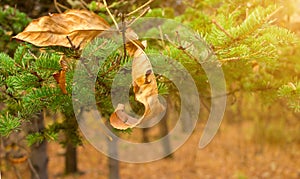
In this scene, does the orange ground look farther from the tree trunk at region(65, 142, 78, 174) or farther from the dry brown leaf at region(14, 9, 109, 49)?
the dry brown leaf at region(14, 9, 109, 49)

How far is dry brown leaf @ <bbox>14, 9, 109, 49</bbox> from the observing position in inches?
48.3

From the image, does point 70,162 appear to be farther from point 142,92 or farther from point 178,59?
→ point 142,92

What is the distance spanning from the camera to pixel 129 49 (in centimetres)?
125

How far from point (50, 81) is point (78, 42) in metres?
0.18

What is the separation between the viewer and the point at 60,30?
124 cm

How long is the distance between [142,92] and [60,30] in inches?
13.5

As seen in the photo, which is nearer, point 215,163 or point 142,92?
point 142,92

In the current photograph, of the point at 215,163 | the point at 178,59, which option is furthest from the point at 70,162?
the point at 178,59

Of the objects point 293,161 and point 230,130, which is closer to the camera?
point 293,161

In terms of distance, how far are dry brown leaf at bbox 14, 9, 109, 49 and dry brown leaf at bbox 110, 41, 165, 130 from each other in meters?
0.19

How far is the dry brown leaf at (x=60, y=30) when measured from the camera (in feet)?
4.02

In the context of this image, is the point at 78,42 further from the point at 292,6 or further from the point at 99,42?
the point at 292,6

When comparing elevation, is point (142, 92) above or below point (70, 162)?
above

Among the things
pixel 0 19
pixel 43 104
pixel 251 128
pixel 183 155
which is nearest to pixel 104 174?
pixel 183 155
